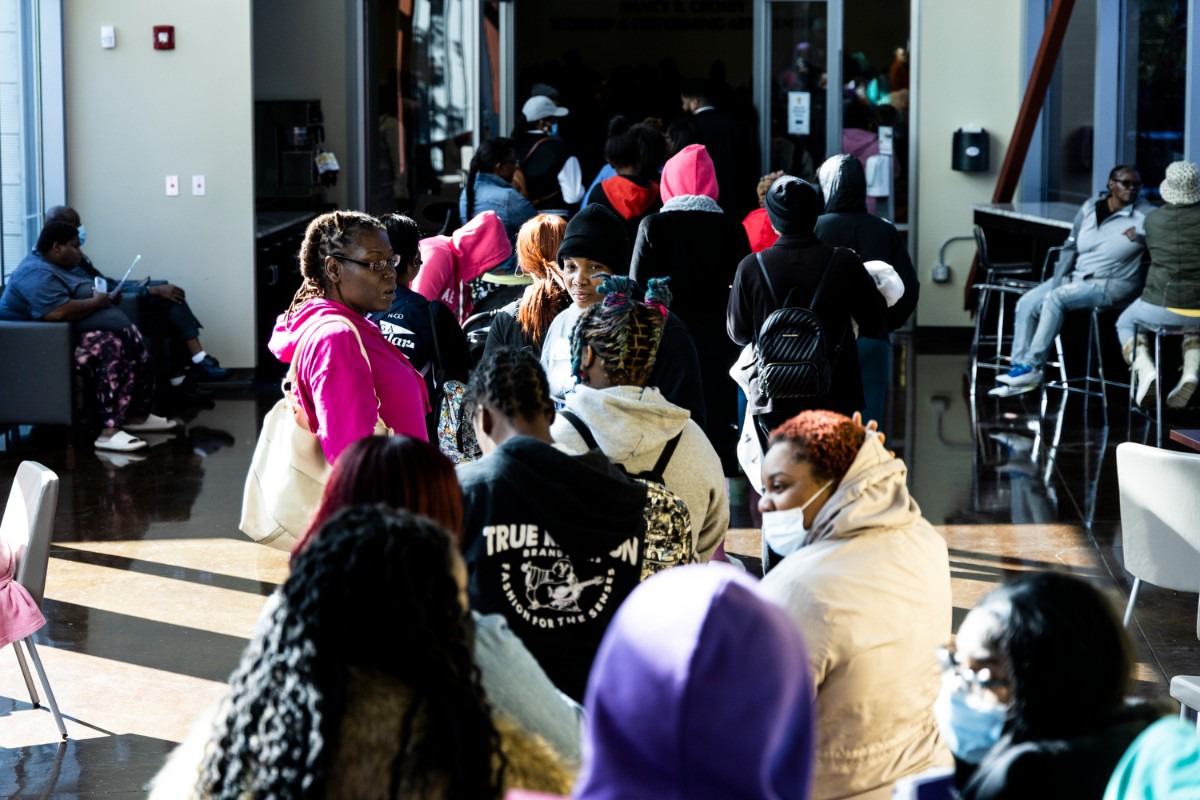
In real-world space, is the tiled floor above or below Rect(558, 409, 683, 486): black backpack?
below

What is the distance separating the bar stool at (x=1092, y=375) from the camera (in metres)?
9.15

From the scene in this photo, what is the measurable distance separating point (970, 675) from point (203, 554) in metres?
4.91

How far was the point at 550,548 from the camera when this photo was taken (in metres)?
2.67

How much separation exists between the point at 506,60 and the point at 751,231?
292 inches

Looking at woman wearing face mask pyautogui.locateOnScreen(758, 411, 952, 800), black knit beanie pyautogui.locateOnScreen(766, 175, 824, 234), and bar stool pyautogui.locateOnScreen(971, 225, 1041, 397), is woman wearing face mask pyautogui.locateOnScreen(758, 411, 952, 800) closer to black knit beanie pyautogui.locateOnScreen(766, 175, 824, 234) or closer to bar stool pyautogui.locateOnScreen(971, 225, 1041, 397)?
black knit beanie pyautogui.locateOnScreen(766, 175, 824, 234)

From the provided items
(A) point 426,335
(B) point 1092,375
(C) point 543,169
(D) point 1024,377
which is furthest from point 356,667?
(B) point 1092,375

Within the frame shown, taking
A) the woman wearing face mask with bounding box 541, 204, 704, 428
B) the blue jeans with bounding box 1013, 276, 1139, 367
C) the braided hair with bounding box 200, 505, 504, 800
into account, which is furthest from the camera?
the blue jeans with bounding box 1013, 276, 1139, 367

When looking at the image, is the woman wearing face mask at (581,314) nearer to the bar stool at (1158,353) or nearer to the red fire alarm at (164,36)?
the bar stool at (1158,353)

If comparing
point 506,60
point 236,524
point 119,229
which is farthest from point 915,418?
point 506,60

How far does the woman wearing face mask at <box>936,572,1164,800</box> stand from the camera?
179 cm

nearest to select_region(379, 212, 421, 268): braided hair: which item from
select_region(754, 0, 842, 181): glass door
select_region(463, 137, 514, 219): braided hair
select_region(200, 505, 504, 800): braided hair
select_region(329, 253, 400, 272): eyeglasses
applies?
select_region(329, 253, 400, 272): eyeglasses

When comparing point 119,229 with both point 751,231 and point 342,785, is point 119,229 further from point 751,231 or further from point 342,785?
point 342,785

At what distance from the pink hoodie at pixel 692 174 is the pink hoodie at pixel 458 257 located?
0.77m

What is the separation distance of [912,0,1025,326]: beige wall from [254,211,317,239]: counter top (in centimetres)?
488
